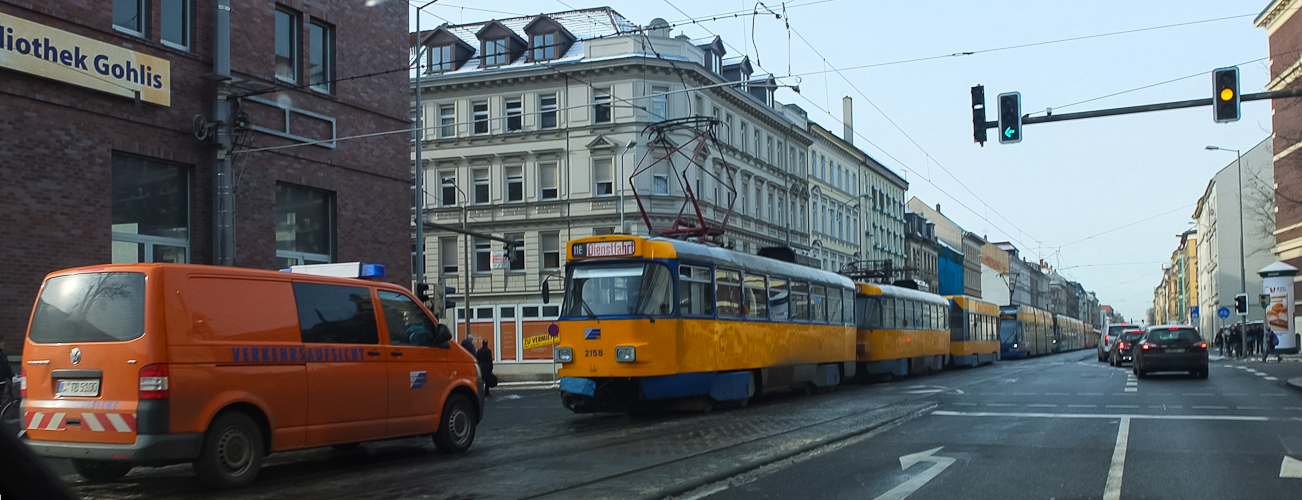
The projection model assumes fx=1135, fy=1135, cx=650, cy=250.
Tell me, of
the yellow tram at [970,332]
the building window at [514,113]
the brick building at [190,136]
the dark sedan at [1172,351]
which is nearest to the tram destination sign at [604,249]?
the brick building at [190,136]

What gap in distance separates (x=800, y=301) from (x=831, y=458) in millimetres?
12222

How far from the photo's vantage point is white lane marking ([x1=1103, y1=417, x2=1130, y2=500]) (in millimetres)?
8258

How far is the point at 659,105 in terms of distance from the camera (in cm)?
4566

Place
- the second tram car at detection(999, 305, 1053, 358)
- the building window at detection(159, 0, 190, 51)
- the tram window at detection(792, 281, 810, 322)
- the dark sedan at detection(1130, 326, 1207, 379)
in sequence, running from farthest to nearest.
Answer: the second tram car at detection(999, 305, 1053, 358) → the dark sedan at detection(1130, 326, 1207, 379) → the tram window at detection(792, 281, 810, 322) → the building window at detection(159, 0, 190, 51)


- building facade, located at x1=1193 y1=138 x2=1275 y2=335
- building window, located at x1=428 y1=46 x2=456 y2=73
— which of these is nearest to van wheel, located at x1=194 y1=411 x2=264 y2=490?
building window, located at x1=428 y1=46 x2=456 y2=73

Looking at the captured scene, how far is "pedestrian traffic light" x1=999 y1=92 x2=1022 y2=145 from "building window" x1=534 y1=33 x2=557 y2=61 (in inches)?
1193

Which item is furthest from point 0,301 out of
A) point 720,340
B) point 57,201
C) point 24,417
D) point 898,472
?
point 898,472

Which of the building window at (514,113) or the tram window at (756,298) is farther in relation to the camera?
the building window at (514,113)

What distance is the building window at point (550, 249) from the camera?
45625 millimetres

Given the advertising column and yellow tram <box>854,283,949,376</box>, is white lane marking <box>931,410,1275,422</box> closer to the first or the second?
yellow tram <box>854,283,949,376</box>

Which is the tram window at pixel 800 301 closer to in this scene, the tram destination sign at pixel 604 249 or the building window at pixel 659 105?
the tram destination sign at pixel 604 249

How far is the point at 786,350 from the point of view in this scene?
21.5 metres

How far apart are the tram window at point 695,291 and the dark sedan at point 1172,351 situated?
44.6 ft

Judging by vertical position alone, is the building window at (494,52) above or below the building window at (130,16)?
above
